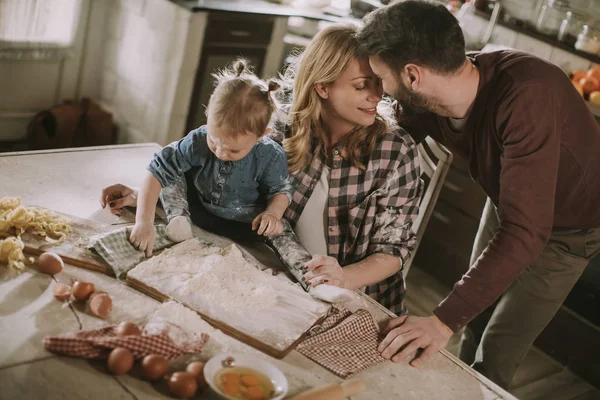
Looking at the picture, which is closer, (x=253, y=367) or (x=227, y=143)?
(x=253, y=367)

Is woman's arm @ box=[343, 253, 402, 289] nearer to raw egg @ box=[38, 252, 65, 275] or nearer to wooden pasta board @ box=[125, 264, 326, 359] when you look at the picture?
wooden pasta board @ box=[125, 264, 326, 359]

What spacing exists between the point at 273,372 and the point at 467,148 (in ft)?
3.45

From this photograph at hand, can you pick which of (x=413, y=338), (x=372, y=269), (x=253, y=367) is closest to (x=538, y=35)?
(x=372, y=269)

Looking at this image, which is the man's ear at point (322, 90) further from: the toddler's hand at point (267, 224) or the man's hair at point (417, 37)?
the toddler's hand at point (267, 224)

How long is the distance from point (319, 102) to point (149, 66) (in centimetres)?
221

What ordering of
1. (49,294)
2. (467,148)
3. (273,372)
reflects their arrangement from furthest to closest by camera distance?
1. (467,148)
2. (49,294)
3. (273,372)

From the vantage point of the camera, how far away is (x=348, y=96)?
1799 millimetres

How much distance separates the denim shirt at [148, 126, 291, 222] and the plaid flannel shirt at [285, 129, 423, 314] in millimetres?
131

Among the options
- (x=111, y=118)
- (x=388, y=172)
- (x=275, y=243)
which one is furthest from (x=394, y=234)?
(x=111, y=118)

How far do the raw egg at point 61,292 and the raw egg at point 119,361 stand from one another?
22 cm

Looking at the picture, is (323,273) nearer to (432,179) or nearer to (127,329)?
(127,329)

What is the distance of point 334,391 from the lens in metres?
1.18

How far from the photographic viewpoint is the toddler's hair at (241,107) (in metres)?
1.58

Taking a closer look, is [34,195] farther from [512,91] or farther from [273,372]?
[512,91]
